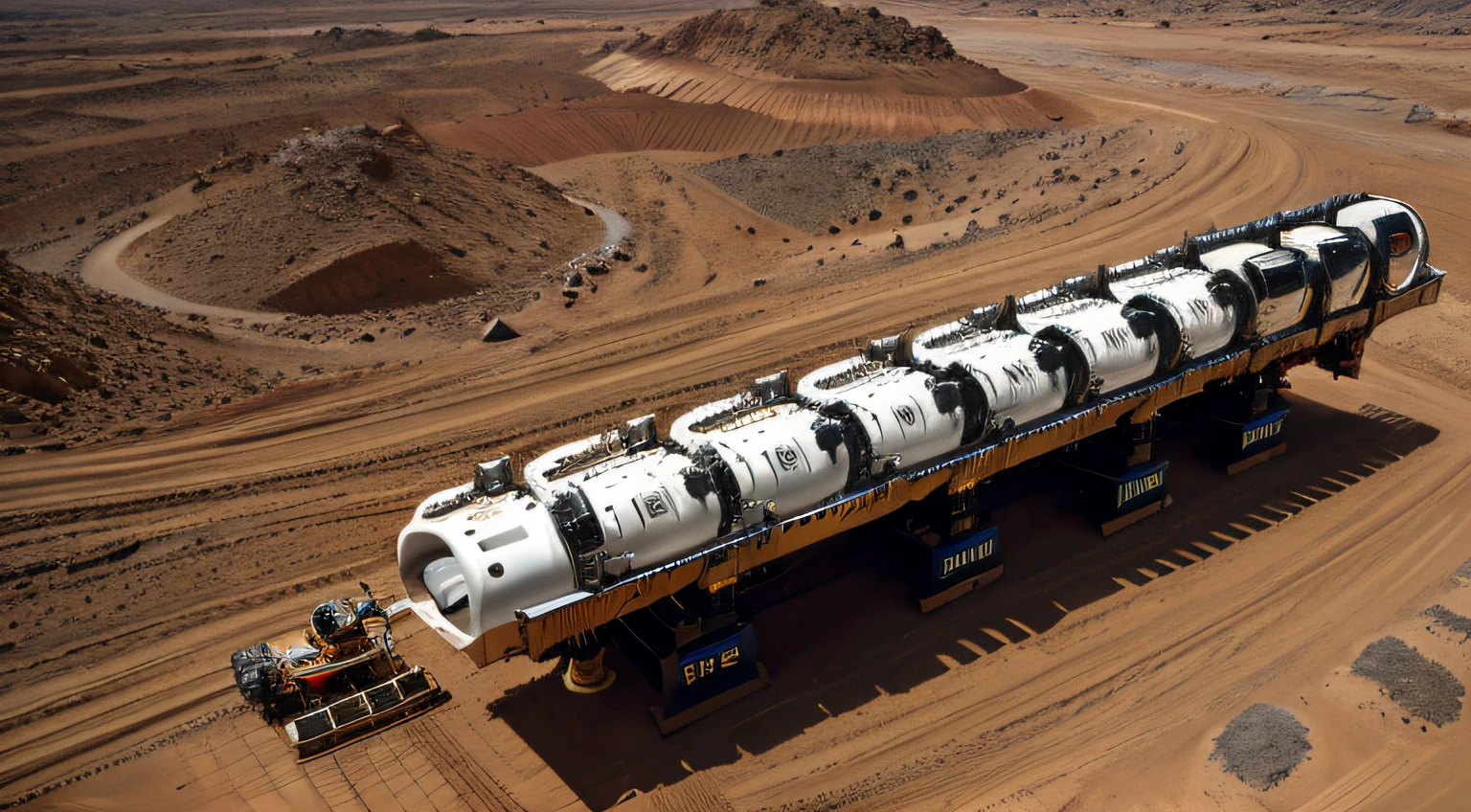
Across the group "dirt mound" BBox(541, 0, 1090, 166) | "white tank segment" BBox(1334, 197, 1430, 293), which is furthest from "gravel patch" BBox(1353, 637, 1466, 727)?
"dirt mound" BBox(541, 0, 1090, 166)

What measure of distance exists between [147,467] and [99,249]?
19705mm

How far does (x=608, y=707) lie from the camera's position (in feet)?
44.7

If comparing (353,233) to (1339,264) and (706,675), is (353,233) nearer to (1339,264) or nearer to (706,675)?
(706,675)

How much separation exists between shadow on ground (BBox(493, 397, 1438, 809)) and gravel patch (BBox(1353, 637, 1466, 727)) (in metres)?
2.94

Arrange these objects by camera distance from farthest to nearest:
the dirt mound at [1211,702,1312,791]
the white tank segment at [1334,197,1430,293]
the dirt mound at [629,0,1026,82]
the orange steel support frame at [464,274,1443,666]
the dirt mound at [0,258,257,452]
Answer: the dirt mound at [629,0,1026,82]
the dirt mound at [0,258,257,452]
the white tank segment at [1334,197,1430,293]
the dirt mound at [1211,702,1312,791]
the orange steel support frame at [464,274,1443,666]

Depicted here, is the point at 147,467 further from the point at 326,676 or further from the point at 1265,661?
the point at 1265,661

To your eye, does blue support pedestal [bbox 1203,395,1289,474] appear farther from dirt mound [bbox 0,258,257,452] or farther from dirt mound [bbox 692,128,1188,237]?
dirt mound [bbox 0,258,257,452]

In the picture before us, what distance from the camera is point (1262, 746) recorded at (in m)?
12.8

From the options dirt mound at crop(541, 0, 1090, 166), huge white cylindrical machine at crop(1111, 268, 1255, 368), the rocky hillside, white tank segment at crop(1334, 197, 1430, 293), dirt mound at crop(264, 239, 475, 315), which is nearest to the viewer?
huge white cylindrical machine at crop(1111, 268, 1255, 368)

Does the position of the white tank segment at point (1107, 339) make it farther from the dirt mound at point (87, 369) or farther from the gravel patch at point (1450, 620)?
the dirt mound at point (87, 369)

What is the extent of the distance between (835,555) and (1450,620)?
940 centimetres

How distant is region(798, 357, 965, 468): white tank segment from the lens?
13820 millimetres

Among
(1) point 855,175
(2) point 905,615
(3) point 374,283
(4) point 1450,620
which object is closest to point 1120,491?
(2) point 905,615

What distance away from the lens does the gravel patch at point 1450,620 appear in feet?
47.8
